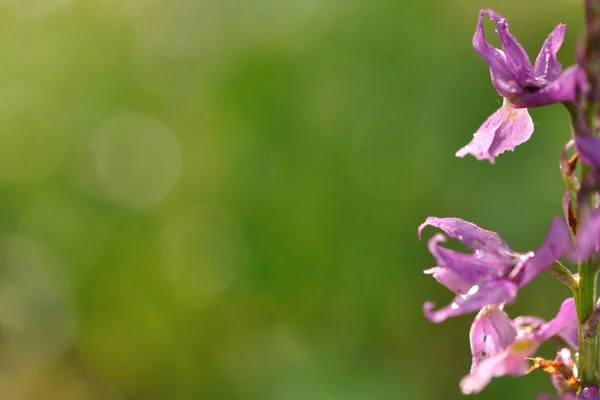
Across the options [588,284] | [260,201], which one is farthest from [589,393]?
[260,201]

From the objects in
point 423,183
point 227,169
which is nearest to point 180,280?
point 227,169

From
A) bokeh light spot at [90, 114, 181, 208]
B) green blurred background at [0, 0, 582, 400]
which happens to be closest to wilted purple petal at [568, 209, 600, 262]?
green blurred background at [0, 0, 582, 400]

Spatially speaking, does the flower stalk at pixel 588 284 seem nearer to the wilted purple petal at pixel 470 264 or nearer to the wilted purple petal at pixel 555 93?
the wilted purple petal at pixel 555 93

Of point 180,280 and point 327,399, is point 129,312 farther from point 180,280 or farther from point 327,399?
point 327,399

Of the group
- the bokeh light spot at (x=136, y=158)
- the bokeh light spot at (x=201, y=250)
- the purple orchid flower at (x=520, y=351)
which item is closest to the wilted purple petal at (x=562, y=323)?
the purple orchid flower at (x=520, y=351)

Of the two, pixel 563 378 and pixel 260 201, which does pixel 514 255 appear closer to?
pixel 563 378

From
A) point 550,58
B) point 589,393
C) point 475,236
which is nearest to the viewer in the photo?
point 589,393
